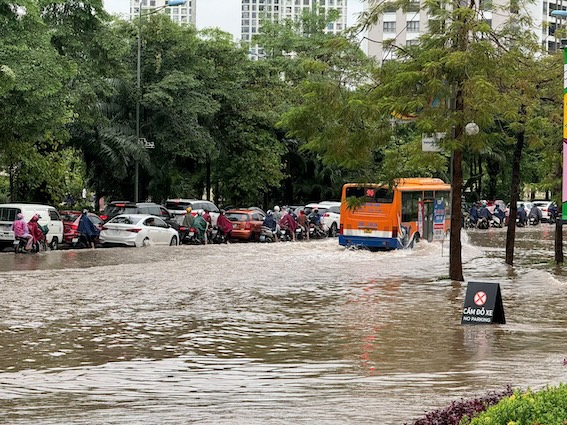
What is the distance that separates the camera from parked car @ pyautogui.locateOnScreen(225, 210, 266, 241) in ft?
151

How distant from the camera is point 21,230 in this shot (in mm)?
33531

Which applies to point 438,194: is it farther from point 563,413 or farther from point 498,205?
point 563,413

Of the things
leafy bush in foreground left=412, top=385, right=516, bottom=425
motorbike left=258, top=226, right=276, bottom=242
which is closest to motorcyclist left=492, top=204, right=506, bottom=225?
motorbike left=258, top=226, right=276, bottom=242

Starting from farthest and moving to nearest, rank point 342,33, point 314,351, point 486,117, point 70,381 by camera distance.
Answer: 1. point 342,33
2. point 486,117
3. point 314,351
4. point 70,381

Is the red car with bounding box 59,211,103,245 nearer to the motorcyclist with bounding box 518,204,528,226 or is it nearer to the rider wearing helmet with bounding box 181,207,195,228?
the rider wearing helmet with bounding box 181,207,195,228

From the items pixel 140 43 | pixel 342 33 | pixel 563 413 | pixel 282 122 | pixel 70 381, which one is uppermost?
pixel 140 43

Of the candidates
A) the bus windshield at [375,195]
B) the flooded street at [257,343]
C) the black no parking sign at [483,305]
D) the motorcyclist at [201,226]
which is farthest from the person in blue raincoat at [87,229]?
the black no parking sign at [483,305]

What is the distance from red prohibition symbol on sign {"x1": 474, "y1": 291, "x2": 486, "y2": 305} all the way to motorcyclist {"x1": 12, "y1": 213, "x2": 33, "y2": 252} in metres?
19.7

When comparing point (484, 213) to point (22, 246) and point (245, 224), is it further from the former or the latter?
point (22, 246)

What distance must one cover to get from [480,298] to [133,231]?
915 inches

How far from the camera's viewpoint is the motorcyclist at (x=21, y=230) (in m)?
33.4

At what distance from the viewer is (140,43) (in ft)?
160

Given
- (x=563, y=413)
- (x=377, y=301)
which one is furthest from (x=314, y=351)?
(x=563, y=413)

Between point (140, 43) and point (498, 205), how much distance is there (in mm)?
28388
